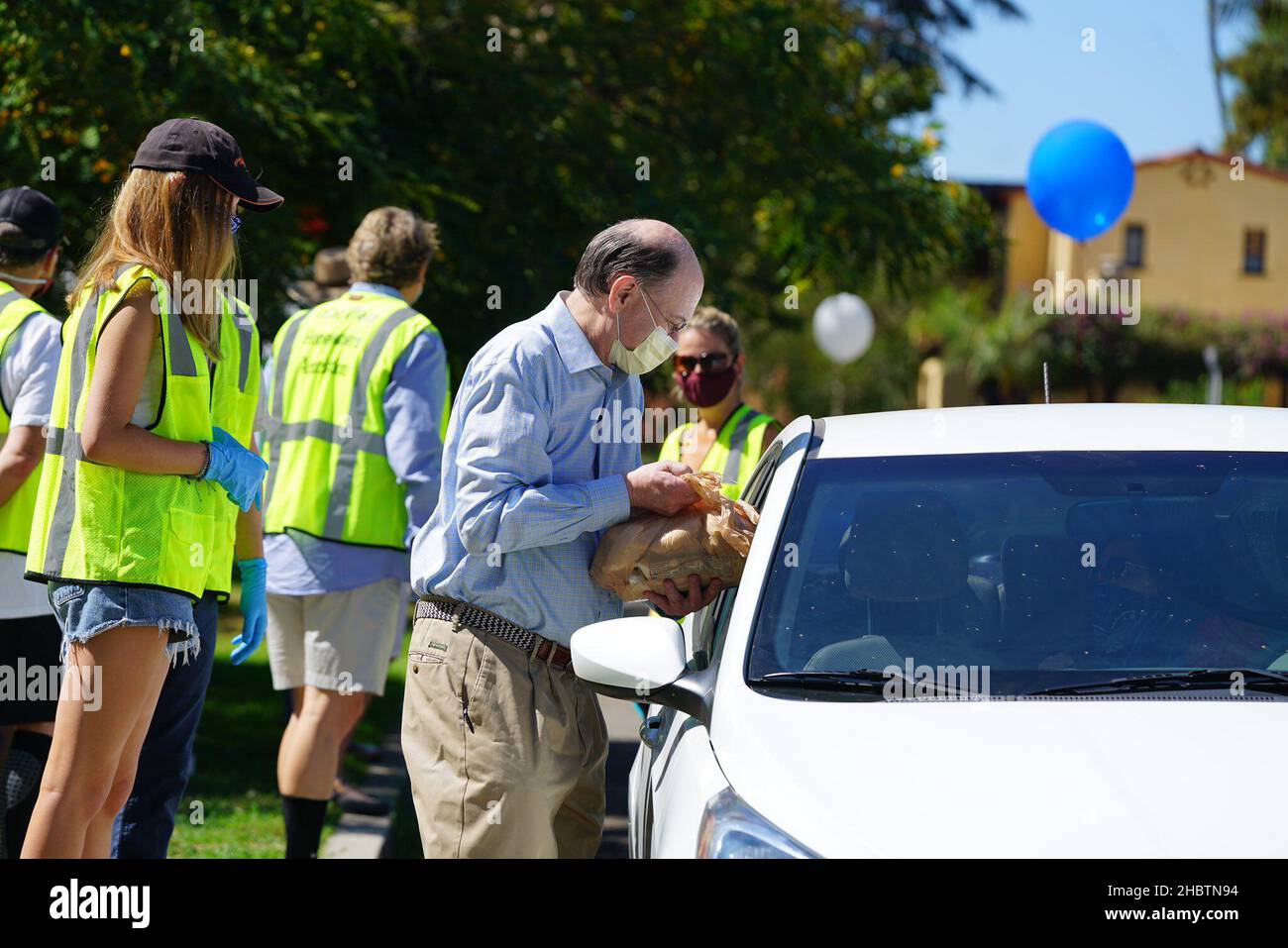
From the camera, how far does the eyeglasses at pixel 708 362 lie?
17.7 feet

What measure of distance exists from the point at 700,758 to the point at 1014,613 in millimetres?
709

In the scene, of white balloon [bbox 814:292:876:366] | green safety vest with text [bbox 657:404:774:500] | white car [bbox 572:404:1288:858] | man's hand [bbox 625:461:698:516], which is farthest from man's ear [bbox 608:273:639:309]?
white balloon [bbox 814:292:876:366]

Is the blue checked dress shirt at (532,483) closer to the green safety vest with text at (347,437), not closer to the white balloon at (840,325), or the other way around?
the green safety vest with text at (347,437)

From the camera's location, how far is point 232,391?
3.62 metres

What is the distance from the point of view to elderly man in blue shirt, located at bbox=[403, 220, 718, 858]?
3.19m

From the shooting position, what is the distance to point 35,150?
6.89 meters

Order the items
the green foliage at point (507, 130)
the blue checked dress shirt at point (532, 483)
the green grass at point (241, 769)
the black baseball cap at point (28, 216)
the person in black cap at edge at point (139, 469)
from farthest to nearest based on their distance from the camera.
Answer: the green foliage at point (507, 130), the green grass at point (241, 769), the black baseball cap at point (28, 216), the person in black cap at edge at point (139, 469), the blue checked dress shirt at point (532, 483)

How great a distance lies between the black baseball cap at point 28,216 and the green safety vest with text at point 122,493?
97cm

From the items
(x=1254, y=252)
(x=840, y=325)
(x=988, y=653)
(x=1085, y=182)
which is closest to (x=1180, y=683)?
(x=988, y=653)

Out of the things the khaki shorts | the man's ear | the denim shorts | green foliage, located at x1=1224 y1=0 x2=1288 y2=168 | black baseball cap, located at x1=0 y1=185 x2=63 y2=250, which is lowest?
the khaki shorts

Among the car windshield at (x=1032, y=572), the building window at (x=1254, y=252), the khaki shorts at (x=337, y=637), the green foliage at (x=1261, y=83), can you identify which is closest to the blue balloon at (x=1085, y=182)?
the khaki shorts at (x=337, y=637)

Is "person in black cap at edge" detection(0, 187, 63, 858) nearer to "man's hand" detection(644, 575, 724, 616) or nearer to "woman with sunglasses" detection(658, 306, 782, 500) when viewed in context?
"man's hand" detection(644, 575, 724, 616)

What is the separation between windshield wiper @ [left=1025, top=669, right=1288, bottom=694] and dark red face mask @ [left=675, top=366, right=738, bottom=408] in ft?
8.96

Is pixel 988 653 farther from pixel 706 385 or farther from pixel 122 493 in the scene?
pixel 706 385
